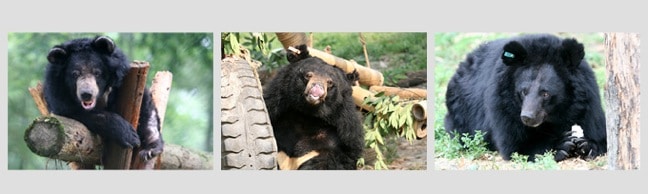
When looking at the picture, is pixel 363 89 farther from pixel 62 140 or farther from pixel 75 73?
pixel 62 140

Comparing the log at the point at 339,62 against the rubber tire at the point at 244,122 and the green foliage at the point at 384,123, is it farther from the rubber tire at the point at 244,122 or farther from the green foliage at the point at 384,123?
the rubber tire at the point at 244,122

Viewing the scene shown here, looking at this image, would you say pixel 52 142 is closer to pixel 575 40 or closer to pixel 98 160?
pixel 98 160

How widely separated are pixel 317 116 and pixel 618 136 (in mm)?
2725

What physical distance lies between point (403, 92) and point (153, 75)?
2454mm

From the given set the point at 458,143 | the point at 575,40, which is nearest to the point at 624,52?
the point at 575,40

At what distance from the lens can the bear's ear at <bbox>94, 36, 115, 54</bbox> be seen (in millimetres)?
9195

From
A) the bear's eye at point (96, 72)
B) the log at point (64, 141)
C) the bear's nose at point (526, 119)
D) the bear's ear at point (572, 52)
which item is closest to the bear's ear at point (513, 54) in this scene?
the bear's ear at point (572, 52)

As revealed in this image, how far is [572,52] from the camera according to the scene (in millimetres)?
8953

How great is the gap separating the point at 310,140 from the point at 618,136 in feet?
9.18

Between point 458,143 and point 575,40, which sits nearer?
point 575,40

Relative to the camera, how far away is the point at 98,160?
9.30m

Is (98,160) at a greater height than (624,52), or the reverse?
(624,52)

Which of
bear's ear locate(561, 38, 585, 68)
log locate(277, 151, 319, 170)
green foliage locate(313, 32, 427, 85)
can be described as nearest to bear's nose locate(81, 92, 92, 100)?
log locate(277, 151, 319, 170)

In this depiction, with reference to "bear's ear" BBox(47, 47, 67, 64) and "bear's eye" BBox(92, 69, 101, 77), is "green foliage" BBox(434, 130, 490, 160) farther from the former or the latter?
"bear's ear" BBox(47, 47, 67, 64)
